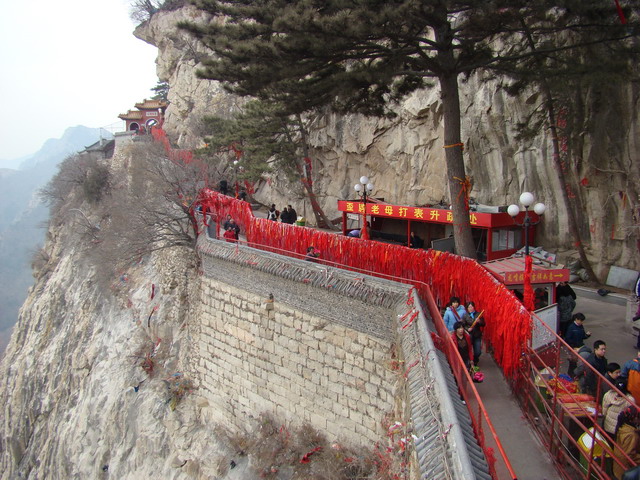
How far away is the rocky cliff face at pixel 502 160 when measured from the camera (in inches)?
492

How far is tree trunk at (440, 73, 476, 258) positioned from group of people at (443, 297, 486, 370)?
3.31m

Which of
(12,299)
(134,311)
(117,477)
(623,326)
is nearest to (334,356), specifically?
(623,326)

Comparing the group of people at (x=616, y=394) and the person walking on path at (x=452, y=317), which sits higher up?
the person walking on path at (x=452, y=317)

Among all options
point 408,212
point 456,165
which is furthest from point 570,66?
point 408,212

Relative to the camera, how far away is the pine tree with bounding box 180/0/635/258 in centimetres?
856

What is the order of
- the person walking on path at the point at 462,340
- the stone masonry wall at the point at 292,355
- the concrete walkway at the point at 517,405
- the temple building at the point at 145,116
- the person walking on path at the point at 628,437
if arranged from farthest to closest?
the temple building at the point at 145,116 < the stone masonry wall at the point at 292,355 < the person walking on path at the point at 462,340 < the concrete walkway at the point at 517,405 < the person walking on path at the point at 628,437

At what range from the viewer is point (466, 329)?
7.49 m

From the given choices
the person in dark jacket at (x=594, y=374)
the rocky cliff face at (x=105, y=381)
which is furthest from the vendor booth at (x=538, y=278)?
the rocky cliff face at (x=105, y=381)

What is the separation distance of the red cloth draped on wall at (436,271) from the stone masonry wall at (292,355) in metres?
1.02

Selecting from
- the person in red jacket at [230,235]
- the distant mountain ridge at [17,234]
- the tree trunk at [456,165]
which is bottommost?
the distant mountain ridge at [17,234]

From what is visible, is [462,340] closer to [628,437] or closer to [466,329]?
[466,329]

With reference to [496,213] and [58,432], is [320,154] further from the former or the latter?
[58,432]

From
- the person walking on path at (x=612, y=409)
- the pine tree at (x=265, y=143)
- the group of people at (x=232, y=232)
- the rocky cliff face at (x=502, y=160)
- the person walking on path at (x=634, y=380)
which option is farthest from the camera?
the pine tree at (x=265, y=143)

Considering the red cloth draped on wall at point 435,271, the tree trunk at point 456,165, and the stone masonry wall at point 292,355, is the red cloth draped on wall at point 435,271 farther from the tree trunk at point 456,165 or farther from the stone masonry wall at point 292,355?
the tree trunk at point 456,165
